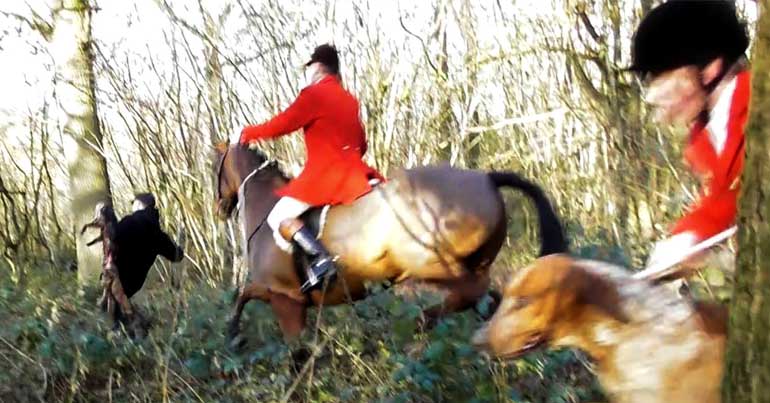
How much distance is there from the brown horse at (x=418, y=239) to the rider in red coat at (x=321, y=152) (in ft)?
0.44

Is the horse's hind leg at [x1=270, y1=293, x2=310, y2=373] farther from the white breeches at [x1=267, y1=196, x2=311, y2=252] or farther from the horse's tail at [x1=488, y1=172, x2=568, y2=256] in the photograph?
the horse's tail at [x1=488, y1=172, x2=568, y2=256]

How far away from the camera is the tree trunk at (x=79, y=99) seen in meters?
11.9

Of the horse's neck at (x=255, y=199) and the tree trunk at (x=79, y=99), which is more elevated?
the tree trunk at (x=79, y=99)

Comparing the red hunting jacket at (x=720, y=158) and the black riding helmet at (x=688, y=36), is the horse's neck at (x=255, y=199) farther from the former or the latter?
the red hunting jacket at (x=720, y=158)

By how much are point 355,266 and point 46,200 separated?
8.66 metres

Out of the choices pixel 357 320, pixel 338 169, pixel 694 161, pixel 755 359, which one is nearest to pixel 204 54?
pixel 338 169

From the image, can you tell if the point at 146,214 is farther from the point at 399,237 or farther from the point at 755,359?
the point at 755,359

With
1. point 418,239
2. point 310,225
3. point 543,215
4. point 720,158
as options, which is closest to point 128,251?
point 310,225

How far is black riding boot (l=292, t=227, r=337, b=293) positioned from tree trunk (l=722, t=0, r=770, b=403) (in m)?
4.86

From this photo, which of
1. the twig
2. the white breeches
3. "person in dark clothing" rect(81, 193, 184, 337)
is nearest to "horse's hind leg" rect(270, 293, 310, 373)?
the white breeches

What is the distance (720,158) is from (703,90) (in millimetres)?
305

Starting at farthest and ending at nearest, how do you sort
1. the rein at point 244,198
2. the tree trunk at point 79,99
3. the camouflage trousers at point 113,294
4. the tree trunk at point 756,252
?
the tree trunk at point 79,99 < the rein at point 244,198 < the camouflage trousers at point 113,294 < the tree trunk at point 756,252

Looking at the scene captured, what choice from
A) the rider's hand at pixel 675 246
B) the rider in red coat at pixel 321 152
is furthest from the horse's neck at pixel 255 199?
the rider's hand at pixel 675 246

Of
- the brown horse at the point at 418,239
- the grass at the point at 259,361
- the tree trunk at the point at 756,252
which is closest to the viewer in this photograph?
the tree trunk at the point at 756,252
